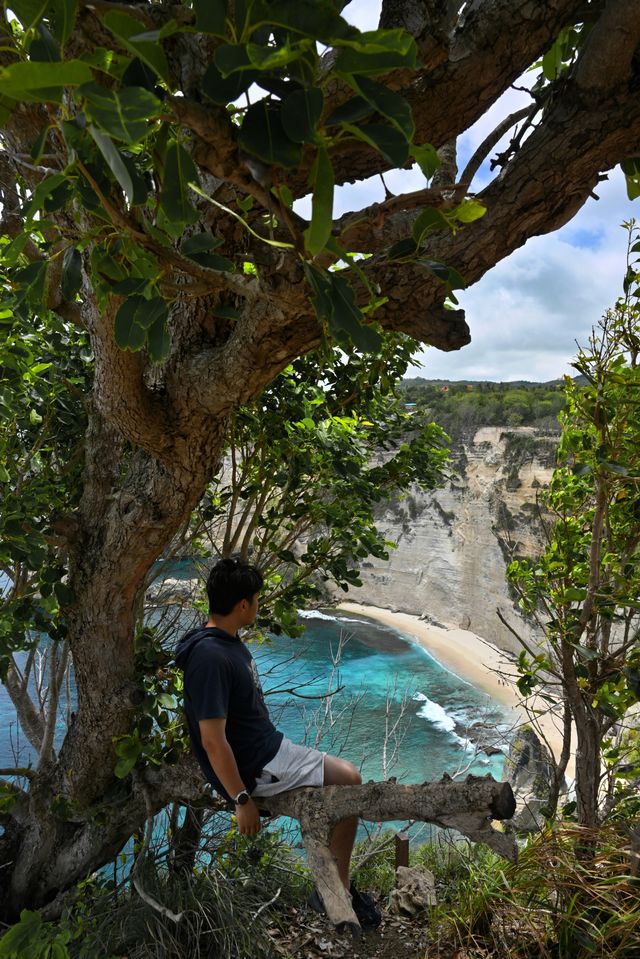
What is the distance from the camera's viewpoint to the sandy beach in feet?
41.3

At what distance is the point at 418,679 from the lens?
42.7 ft

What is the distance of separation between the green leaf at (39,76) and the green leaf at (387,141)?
0.19m

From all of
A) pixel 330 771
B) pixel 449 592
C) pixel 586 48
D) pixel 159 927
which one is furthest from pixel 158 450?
pixel 449 592

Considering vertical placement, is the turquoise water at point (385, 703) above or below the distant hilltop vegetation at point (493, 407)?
below

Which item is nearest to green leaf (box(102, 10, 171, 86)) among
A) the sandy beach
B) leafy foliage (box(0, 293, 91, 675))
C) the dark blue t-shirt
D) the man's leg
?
leafy foliage (box(0, 293, 91, 675))

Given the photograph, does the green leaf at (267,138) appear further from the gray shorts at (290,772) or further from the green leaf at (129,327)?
the gray shorts at (290,772)

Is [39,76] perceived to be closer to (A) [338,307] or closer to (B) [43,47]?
(B) [43,47]

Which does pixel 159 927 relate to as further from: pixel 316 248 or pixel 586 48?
pixel 586 48

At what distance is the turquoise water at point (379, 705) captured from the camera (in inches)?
323

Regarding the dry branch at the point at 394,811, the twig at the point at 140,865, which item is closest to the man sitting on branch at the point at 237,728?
the dry branch at the point at 394,811

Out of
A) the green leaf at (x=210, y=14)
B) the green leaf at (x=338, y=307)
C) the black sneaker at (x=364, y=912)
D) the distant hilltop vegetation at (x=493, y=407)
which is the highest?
the distant hilltop vegetation at (x=493, y=407)

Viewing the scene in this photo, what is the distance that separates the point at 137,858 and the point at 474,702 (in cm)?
1079

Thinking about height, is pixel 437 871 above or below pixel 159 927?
below

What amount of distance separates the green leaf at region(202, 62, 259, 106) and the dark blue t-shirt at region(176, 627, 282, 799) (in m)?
1.33
